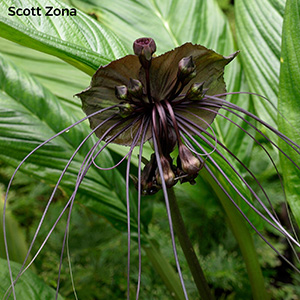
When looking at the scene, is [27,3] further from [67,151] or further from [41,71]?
[41,71]

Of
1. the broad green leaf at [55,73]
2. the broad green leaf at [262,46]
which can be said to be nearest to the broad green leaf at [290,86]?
the broad green leaf at [262,46]

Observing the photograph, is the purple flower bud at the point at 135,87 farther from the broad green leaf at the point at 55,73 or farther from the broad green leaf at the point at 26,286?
the broad green leaf at the point at 55,73

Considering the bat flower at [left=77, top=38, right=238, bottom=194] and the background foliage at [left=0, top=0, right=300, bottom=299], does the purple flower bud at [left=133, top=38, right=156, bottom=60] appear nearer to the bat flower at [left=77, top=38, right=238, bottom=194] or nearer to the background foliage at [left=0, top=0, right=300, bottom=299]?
the bat flower at [left=77, top=38, right=238, bottom=194]

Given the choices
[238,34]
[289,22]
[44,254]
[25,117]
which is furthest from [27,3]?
[44,254]

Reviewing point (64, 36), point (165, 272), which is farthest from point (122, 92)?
point (165, 272)

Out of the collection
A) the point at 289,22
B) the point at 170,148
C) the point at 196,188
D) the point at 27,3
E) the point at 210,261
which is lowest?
the point at 210,261

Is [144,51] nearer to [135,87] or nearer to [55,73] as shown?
[135,87]
